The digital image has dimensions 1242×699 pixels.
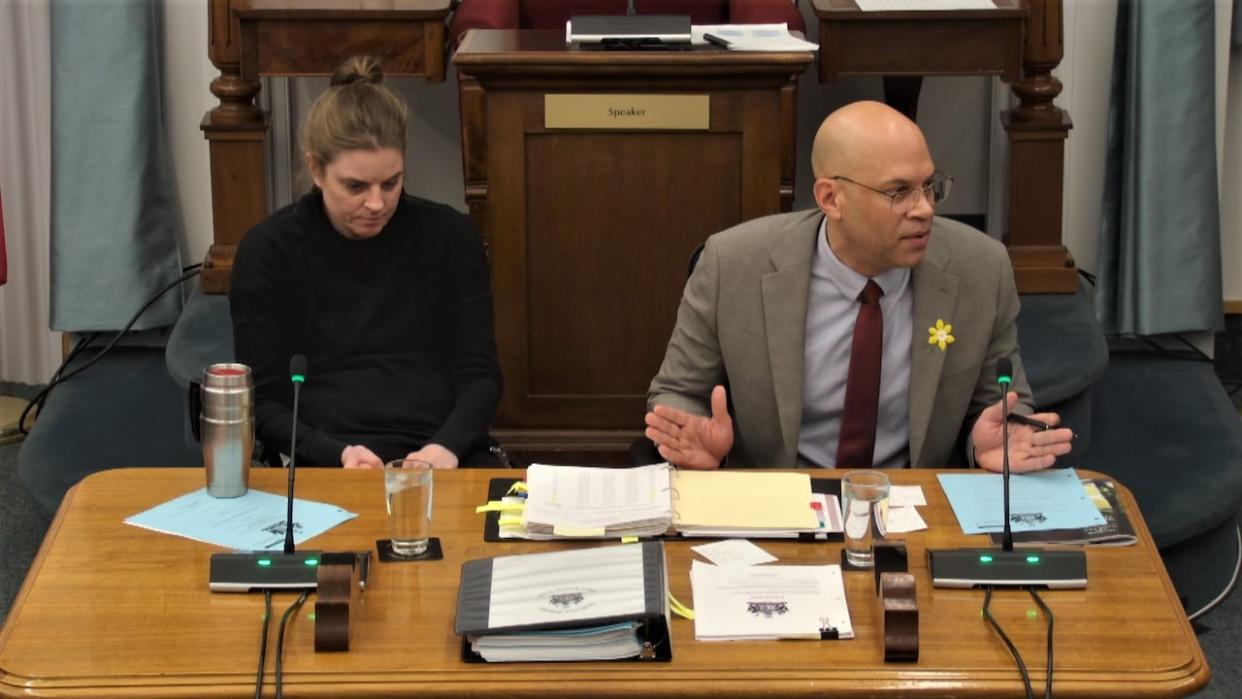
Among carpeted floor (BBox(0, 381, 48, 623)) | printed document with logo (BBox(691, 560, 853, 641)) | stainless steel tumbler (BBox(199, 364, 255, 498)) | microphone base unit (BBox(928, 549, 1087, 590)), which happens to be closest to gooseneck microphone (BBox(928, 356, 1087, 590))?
microphone base unit (BBox(928, 549, 1087, 590))

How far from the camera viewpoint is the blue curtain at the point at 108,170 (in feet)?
15.0

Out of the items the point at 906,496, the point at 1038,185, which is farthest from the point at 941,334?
the point at 1038,185

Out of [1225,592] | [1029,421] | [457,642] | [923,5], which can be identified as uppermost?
[923,5]

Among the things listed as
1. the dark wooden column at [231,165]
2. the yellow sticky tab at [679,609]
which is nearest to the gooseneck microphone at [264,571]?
the yellow sticky tab at [679,609]

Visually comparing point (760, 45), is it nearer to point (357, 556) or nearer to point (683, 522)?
point (683, 522)

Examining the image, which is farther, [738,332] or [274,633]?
[738,332]

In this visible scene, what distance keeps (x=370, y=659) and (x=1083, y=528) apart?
3.25 feet

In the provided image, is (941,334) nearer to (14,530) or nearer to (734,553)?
(734,553)

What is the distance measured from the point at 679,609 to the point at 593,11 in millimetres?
2796

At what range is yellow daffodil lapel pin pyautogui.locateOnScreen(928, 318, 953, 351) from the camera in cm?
281

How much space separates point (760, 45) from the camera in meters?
3.73

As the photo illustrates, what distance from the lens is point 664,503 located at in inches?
94.0

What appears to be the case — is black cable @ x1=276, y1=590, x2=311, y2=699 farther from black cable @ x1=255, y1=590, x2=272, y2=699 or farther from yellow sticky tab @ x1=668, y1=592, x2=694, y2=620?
yellow sticky tab @ x1=668, y1=592, x2=694, y2=620

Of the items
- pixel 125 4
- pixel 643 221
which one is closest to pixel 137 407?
pixel 125 4
